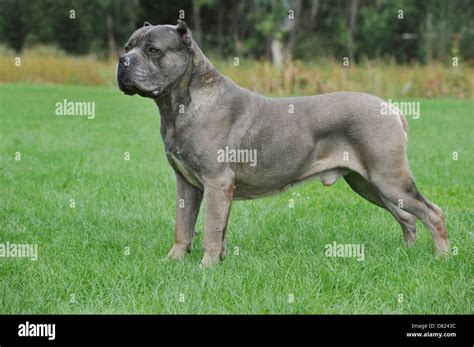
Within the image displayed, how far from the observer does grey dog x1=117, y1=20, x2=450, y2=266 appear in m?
4.83

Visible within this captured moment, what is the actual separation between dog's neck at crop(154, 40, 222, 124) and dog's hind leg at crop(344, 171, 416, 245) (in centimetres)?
143

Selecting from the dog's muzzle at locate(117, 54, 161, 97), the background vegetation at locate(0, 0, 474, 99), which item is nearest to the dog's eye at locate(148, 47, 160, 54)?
the dog's muzzle at locate(117, 54, 161, 97)

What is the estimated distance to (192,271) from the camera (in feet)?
15.6

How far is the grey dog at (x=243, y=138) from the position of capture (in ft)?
15.8

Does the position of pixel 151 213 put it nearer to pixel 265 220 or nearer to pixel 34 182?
pixel 265 220

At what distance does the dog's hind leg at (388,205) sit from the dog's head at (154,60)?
5.52 feet

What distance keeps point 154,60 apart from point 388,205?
7.24 feet

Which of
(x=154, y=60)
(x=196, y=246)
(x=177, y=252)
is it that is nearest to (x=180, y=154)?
(x=154, y=60)

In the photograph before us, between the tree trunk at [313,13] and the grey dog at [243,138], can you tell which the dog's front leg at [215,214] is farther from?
the tree trunk at [313,13]

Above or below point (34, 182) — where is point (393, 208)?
above

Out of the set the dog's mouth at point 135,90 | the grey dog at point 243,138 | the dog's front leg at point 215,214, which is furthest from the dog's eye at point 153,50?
the dog's front leg at point 215,214

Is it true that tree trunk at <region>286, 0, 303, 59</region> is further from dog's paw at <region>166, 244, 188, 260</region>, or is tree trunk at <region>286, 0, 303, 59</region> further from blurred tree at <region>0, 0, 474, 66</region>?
dog's paw at <region>166, 244, 188, 260</region>

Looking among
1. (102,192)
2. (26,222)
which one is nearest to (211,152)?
(26,222)

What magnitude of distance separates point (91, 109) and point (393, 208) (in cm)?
1016
